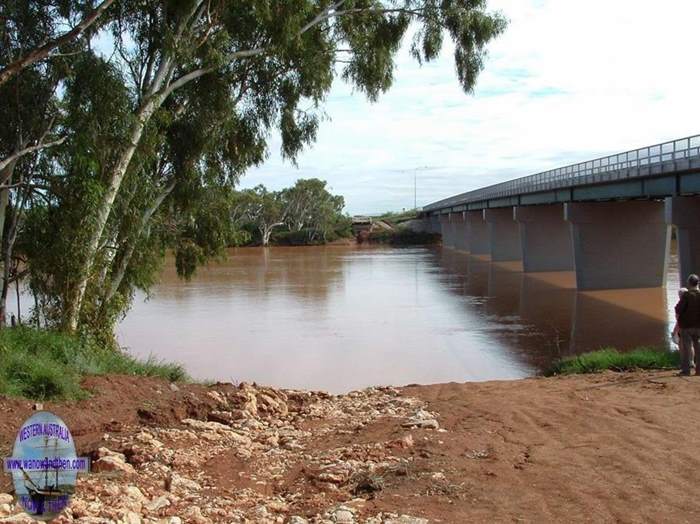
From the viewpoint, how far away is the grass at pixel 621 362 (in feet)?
41.9

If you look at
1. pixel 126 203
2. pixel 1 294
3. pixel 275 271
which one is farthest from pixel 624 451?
pixel 275 271

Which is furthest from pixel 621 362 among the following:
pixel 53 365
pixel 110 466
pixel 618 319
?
pixel 618 319

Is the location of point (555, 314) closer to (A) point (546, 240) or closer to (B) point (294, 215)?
(A) point (546, 240)

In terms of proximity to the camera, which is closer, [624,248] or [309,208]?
[624,248]

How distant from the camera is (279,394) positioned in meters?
10.6

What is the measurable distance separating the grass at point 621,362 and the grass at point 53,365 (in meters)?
7.39

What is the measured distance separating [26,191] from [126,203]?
5.31ft

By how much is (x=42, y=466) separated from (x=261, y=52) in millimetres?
11658

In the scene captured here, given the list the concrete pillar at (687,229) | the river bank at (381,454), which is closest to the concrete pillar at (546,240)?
the concrete pillar at (687,229)

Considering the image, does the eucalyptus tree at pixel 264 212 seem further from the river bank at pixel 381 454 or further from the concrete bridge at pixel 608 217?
the river bank at pixel 381 454

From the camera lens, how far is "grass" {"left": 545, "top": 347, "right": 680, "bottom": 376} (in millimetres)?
12766

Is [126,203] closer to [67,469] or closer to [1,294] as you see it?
[1,294]

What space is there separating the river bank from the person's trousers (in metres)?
0.59

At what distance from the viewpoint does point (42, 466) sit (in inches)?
144
